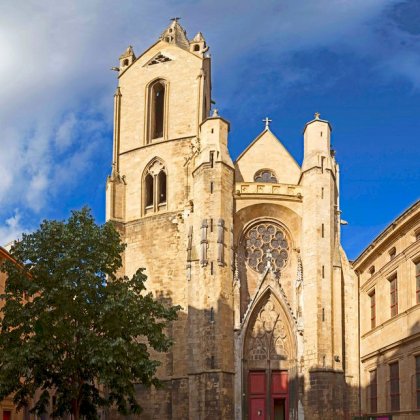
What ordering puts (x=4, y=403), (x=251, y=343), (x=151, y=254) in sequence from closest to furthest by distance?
(x=4, y=403)
(x=251, y=343)
(x=151, y=254)

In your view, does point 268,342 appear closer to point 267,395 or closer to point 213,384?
point 267,395

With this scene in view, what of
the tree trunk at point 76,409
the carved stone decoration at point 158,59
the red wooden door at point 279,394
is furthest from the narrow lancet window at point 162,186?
the tree trunk at point 76,409

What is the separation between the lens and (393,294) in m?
30.0

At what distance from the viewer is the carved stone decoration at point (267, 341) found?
126ft

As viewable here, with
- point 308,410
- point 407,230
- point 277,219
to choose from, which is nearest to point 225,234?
point 277,219

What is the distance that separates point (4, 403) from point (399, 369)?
→ 15.6 m

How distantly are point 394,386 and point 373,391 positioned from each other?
332 cm

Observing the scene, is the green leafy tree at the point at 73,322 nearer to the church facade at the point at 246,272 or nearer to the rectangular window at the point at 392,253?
the rectangular window at the point at 392,253

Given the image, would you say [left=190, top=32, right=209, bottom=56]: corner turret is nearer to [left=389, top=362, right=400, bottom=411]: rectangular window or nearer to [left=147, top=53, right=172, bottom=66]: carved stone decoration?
[left=147, top=53, right=172, bottom=66]: carved stone decoration

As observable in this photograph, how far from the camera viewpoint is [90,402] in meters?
27.9

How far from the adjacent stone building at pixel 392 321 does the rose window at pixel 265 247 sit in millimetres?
5493

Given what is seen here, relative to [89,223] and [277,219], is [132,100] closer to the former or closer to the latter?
[277,219]

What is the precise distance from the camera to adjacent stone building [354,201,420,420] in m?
27.0

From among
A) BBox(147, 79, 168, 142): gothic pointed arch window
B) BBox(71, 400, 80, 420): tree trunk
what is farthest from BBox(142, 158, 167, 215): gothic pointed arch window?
BBox(71, 400, 80, 420): tree trunk
